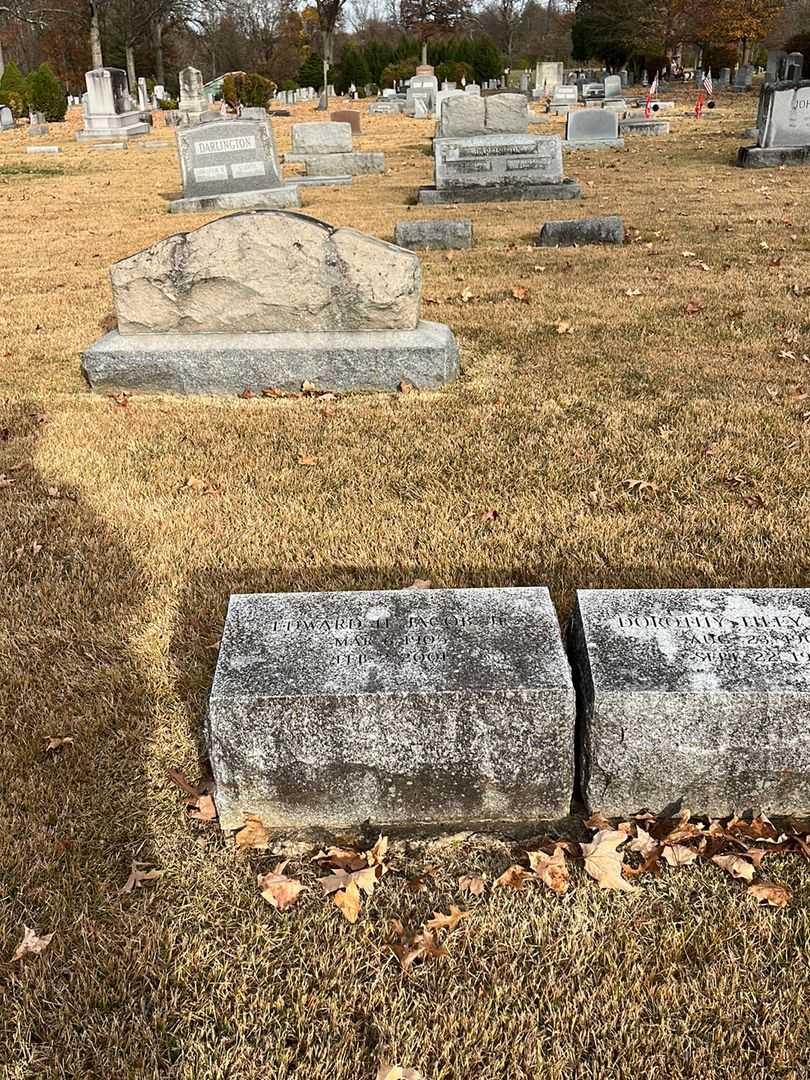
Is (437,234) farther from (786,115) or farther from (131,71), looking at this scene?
(131,71)

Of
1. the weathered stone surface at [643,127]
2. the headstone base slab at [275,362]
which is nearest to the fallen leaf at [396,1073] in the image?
the headstone base slab at [275,362]

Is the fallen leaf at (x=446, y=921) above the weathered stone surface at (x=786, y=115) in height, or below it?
below

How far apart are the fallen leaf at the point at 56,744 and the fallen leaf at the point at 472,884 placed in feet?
4.57

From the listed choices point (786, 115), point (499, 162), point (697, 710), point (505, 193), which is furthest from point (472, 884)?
point (786, 115)

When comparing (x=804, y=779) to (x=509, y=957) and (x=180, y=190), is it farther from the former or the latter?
(x=180, y=190)

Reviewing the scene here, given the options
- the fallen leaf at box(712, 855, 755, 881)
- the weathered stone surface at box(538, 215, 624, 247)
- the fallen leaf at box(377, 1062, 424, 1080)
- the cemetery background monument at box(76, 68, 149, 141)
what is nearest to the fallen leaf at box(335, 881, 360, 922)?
the fallen leaf at box(377, 1062, 424, 1080)

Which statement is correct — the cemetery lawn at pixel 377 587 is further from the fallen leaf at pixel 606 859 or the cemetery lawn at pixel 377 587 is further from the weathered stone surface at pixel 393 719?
the weathered stone surface at pixel 393 719

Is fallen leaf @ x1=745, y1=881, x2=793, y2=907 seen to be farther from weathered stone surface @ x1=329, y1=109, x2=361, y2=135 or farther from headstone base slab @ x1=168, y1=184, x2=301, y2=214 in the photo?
weathered stone surface @ x1=329, y1=109, x2=361, y2=135

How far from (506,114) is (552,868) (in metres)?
15.7

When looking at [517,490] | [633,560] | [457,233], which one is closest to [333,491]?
[517,490]

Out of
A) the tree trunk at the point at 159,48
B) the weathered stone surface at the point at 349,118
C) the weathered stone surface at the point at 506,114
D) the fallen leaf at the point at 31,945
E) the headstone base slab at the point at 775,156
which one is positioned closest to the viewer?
the fallen leaf at the point at 31,945

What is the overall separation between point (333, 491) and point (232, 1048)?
9.51ft

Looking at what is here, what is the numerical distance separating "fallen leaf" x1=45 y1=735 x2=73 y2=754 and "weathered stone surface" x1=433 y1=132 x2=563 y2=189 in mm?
13173

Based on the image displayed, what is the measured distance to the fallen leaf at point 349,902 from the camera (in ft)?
7.50
